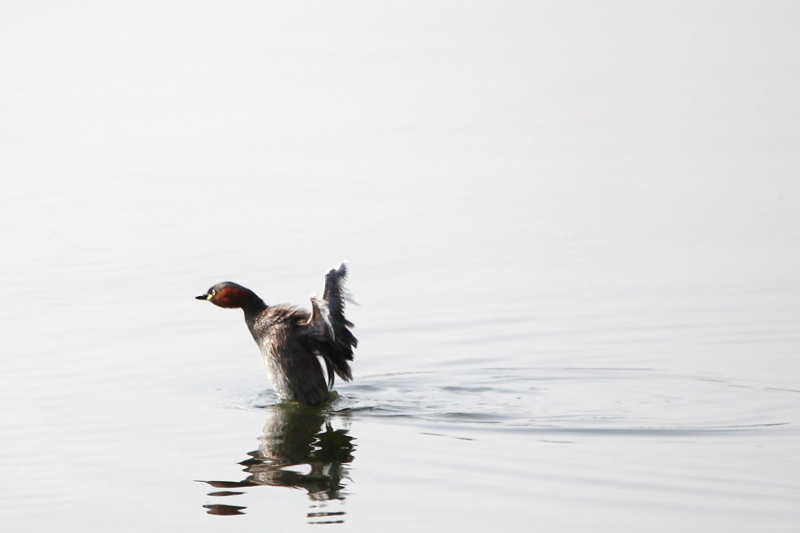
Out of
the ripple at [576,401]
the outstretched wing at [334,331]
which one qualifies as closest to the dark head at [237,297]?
the outstretched wing at [334,331]

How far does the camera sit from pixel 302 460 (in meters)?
9.09

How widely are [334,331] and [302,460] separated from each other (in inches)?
73.6

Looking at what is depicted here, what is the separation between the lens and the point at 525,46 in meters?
32.1

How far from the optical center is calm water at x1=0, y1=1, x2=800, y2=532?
8367mm

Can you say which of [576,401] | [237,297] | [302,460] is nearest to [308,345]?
[237,297]

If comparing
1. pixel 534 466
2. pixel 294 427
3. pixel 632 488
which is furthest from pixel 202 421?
pixel 632 488

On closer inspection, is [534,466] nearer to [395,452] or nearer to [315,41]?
[395,452]

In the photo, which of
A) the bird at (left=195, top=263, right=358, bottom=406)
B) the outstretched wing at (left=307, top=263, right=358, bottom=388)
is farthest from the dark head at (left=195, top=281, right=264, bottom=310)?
the outstretched wing at (left=307, top=263, right=358, bottom=388)

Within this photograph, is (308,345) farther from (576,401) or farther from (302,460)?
(576,401)

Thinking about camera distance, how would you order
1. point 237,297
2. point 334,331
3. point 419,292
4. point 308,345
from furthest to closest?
point 419,292
point 237,297
point 308,345
point 334,331

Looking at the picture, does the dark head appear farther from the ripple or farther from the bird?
the ripple

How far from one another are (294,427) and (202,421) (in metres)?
0.72

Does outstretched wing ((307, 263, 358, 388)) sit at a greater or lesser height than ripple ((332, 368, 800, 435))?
greater

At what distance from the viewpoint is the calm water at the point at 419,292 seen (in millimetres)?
8367
